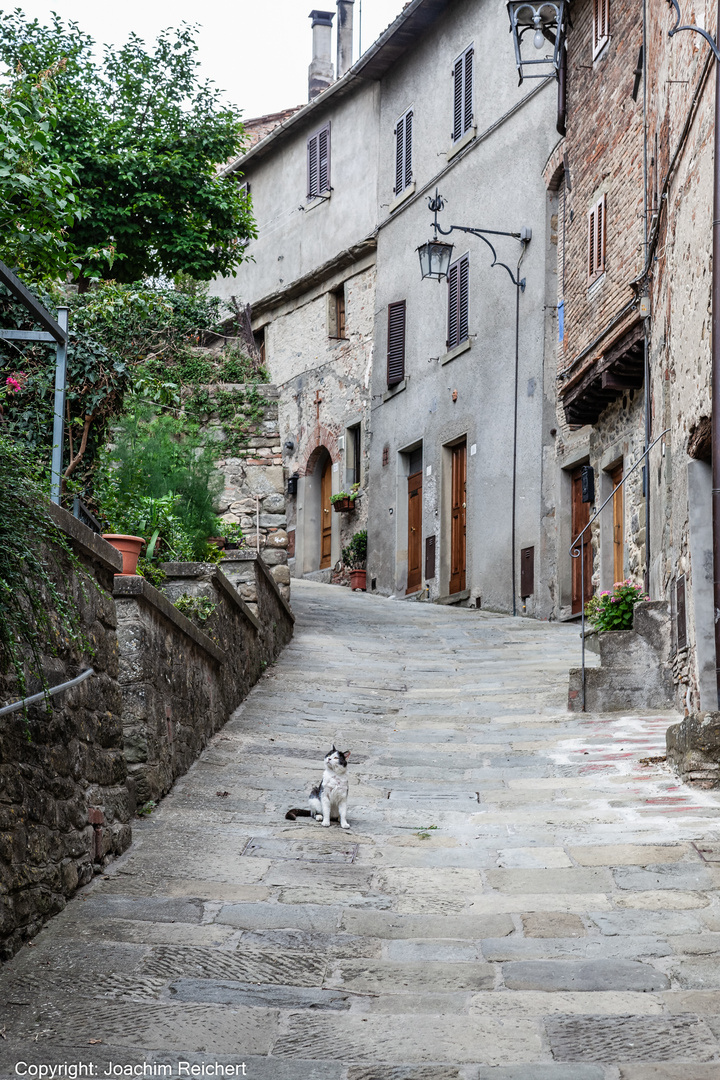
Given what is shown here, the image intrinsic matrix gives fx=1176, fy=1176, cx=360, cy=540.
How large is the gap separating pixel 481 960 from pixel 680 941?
0.70m

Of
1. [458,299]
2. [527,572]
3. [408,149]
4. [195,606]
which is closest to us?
[195,606]

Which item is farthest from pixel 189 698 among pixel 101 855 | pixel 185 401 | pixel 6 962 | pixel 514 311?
pixel 514 311

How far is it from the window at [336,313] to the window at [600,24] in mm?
9180

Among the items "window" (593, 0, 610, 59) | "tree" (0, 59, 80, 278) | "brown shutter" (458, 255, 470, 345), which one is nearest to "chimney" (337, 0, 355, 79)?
"brown shutter" (458, 255, 470, 345)

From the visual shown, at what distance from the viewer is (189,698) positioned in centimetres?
681

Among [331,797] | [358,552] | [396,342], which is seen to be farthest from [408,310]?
[331,797]

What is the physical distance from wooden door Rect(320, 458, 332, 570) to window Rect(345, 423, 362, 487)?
3.44ft

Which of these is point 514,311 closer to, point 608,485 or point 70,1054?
point 608,485

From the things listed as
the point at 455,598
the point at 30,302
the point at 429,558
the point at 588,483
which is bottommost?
the point at 455,598

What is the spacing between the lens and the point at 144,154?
13.4 meters

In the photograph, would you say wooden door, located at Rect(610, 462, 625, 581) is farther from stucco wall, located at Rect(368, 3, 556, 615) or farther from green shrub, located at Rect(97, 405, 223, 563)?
green shrub, located at Rect(97, 405, 223, 563)

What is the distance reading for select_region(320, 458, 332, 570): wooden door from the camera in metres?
22.7

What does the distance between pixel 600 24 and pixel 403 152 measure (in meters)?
7.37

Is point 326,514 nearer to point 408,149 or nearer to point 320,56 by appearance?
point 408,149
